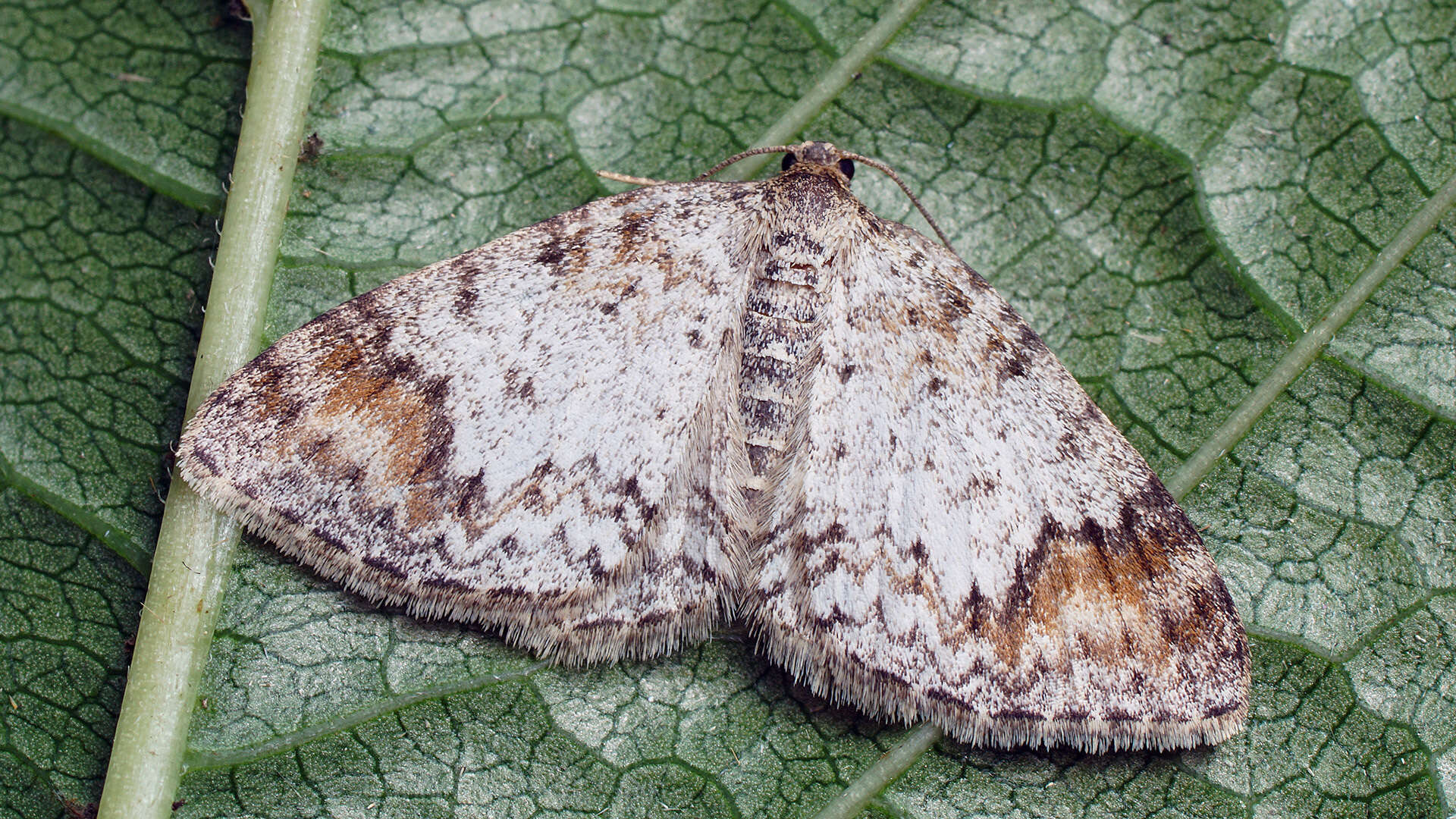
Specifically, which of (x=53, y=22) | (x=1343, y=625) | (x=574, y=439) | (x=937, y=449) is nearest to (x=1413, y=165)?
(x=1343, y=625)

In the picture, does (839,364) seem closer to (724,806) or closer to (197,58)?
(724,806)

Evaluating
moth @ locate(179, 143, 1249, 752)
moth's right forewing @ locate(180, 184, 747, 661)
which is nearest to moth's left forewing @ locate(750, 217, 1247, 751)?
moth @ locate(179, 143, 1249, 752)

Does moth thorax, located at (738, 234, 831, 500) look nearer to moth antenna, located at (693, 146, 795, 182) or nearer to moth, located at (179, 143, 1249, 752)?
moth, located at (179, 143, 1249, 752)

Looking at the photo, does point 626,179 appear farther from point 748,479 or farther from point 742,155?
point 748,479

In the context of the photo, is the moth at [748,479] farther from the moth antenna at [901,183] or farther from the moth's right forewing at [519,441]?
the moth antenna at [901,183]

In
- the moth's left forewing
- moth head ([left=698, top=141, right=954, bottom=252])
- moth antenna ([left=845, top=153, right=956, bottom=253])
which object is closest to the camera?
the moth's left forewing

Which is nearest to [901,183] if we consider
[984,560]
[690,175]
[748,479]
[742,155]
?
[742,155]

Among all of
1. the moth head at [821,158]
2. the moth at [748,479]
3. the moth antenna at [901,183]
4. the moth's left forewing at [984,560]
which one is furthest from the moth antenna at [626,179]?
the moth's left forewing at [984,560]
